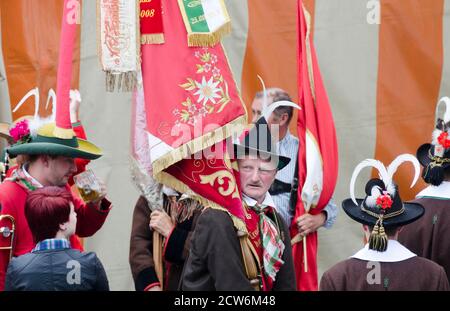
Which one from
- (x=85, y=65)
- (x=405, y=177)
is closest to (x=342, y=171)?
(x=405, y=177)

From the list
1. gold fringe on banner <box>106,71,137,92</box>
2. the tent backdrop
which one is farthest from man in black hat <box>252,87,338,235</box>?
gold fringe on banner <box>106,71,137,92</box>

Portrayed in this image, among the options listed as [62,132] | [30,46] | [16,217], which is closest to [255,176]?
[62,132]

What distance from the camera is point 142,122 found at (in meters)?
5.73

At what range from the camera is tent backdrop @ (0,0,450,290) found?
25.3 ft

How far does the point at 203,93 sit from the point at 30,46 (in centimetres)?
310

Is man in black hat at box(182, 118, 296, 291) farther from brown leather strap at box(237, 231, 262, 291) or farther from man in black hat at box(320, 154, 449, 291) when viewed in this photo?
man in black hat at box(320, 154, 449, 291)

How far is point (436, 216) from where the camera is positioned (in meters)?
6.05

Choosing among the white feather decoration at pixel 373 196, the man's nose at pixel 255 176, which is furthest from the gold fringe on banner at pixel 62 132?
the white feather decoration at pixel 373 196

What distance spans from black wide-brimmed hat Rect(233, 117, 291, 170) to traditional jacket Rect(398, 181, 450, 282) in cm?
108

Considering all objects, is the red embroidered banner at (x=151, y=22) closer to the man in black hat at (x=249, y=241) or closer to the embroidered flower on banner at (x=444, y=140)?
the man in black hat at (x=249, y=241)

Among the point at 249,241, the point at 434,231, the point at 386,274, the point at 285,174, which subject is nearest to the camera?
the point at 386,274

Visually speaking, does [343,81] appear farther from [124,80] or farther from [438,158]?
[124,80]

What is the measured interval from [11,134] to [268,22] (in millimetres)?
2553

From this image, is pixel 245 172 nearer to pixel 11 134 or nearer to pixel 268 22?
pixel 11 134
